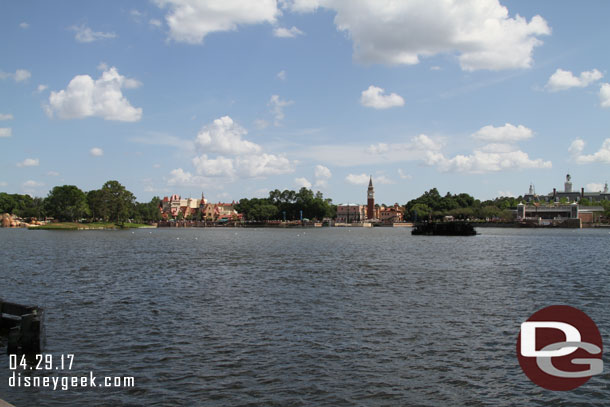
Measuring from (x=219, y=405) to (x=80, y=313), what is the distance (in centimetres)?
1583

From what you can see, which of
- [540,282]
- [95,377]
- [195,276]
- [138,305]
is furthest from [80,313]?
[540,282]

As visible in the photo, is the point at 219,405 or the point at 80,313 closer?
the point at 219,405

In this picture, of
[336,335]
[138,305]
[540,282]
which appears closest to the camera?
[336,335]

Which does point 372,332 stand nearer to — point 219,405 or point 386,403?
point 386,403

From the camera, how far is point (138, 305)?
2930 centimetres

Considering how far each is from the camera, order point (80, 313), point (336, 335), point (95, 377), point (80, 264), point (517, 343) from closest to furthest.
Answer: point (95, 377), point (517, 343), point (336, 335), point (80, 313), point (80, 264)
